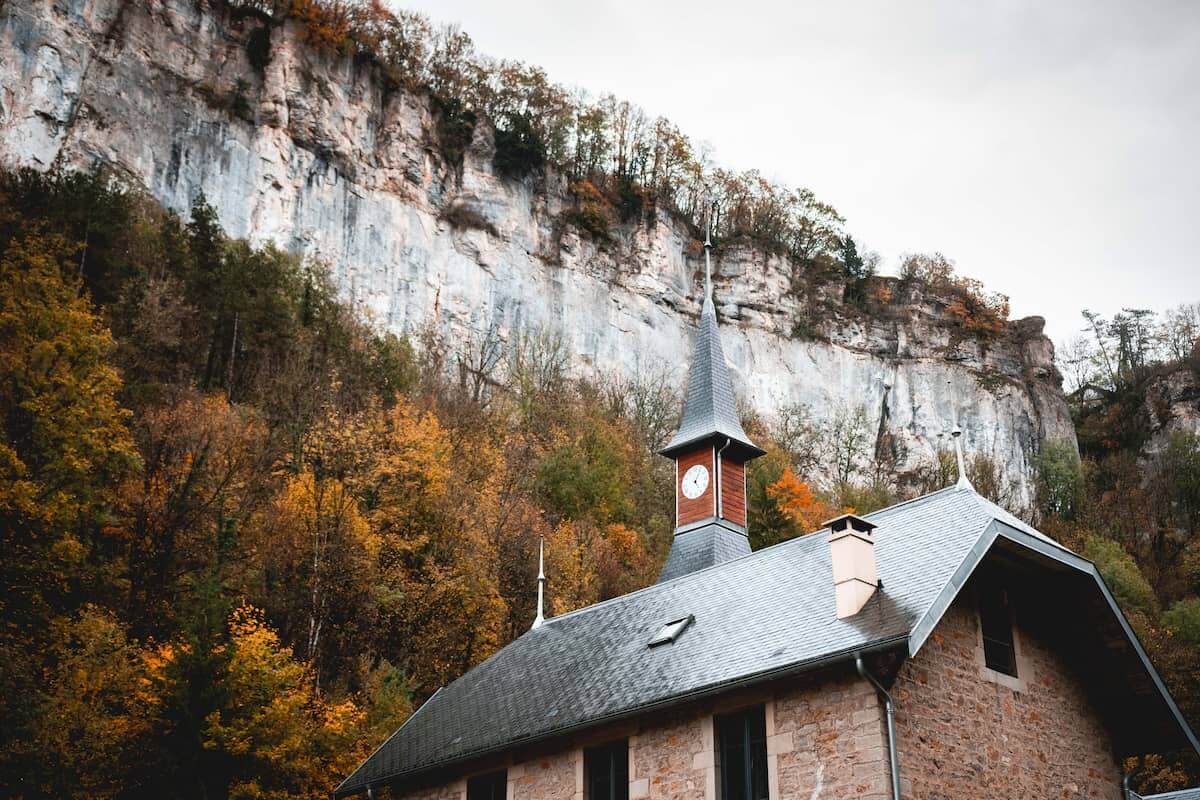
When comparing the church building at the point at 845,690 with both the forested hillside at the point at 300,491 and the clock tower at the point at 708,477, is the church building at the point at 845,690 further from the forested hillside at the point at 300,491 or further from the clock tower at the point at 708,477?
the clock tower at the point at 708,477

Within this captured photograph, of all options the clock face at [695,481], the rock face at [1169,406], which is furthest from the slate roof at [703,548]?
the rock face at [1169,406]

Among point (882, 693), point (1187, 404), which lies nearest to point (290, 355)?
point (882, 693)

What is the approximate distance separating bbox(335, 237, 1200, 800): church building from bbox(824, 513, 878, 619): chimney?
0.08ft

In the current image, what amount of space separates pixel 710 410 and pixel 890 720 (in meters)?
17.0

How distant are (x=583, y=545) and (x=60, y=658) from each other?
1552 cm

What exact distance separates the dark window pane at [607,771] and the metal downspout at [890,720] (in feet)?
11.1

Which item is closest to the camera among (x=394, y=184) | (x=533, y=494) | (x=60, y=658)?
(x=60, y=658)

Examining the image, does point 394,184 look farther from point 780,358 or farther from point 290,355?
point 780,358

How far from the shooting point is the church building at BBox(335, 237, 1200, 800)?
12.8 meters

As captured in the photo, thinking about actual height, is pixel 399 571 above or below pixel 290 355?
below

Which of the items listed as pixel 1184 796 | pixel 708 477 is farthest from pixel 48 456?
pixel 1184 796

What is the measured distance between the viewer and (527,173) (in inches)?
2170

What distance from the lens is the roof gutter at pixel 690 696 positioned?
12.4 metres

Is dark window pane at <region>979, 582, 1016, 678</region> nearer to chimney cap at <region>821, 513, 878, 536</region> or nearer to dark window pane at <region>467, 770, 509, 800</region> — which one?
chimney cap at <region>821, 513, 878, 536</region>
